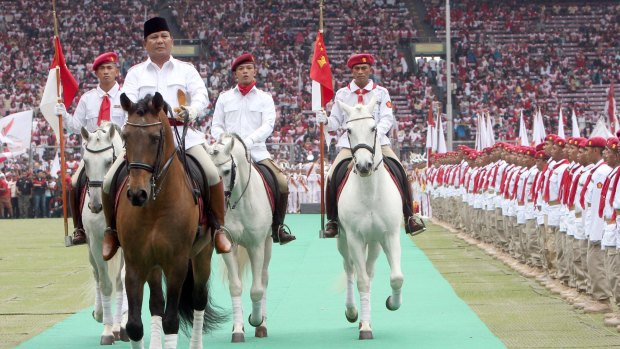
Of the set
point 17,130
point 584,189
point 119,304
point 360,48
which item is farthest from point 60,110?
point 360,48

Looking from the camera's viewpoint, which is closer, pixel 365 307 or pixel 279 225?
pixel 365 307

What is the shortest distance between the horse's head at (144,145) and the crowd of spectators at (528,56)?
4405cm

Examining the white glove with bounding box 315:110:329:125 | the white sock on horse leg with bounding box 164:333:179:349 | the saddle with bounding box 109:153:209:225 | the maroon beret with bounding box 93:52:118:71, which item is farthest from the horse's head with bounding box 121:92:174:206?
the white glove with bounding box 315:110:329:125

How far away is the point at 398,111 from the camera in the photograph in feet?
186

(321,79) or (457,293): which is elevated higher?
(321,79)

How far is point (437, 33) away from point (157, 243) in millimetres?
55546

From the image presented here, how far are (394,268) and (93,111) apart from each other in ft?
12.5

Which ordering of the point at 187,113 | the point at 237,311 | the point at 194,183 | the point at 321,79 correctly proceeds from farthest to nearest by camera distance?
the point at 321,79, the point at 237,311, the point at 187,113, the point at 194,183

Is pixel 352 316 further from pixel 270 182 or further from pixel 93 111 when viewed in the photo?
pixel 93 111

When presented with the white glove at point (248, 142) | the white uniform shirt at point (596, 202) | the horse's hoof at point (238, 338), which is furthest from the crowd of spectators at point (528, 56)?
the horse's hoof at point (238, 338)

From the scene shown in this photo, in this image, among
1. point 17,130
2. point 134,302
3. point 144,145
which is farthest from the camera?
point 17,130

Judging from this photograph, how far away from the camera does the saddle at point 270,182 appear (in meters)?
13.4

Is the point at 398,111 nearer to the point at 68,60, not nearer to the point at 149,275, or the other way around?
the point at 68,60

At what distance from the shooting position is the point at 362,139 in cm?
1214
